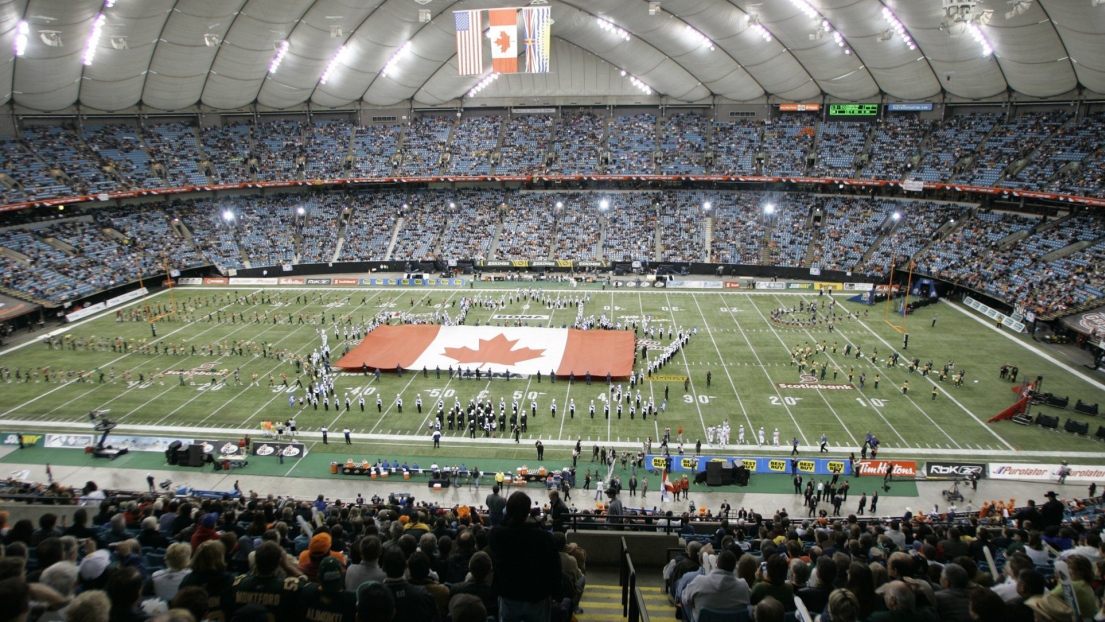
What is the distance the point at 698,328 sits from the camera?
42156 mm

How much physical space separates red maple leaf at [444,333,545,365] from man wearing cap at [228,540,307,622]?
97.7 ft

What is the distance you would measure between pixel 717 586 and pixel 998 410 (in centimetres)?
3076

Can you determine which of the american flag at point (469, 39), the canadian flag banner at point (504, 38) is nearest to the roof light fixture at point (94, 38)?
Result: the american flag at point (469, 39)

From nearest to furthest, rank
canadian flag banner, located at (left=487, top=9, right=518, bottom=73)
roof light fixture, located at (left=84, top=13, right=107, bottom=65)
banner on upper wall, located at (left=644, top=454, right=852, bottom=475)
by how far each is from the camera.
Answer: banner on upper wall, located at (left=644, top=454, right=852, bottom=475)
canadian flag banner, located at (left=487, top=9, right=518, bottom=73)
roof light fixture, located at (left=84, top=13, right=107, bottom=65)

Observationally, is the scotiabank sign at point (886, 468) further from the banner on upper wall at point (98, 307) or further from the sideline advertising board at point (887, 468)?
the banner on upper wall at point (98, 307)

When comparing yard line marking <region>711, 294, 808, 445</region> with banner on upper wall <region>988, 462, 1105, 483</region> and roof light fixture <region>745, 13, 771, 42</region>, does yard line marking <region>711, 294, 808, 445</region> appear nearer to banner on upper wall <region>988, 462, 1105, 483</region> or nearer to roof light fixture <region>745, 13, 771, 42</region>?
banner on upper wall <region>988, 462, 1105, 483</region>

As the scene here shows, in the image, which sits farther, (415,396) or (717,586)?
(415,396)

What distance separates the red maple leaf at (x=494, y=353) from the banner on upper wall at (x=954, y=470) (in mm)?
20104

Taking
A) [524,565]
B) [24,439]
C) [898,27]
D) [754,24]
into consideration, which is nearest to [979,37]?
[898,27]

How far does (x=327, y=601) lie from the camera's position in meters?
5.35

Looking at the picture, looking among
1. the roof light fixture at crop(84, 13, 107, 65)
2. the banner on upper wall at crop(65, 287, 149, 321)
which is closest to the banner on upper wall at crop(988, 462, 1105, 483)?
the roof light fixture at crop(84, 13, 107, 65)

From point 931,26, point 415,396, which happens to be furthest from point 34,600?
point 931,26

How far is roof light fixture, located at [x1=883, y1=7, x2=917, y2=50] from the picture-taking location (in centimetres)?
4240

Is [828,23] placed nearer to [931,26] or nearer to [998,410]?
[931,26]
